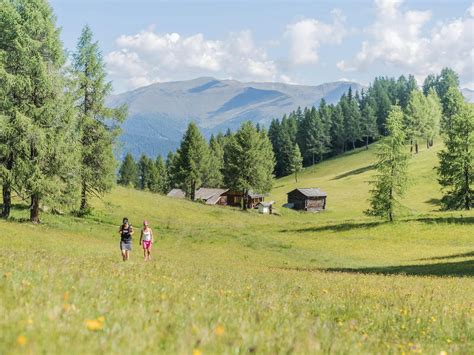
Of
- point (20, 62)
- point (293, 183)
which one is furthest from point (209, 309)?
point (293, 183)

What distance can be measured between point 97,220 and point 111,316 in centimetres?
4319

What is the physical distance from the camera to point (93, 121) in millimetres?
44875

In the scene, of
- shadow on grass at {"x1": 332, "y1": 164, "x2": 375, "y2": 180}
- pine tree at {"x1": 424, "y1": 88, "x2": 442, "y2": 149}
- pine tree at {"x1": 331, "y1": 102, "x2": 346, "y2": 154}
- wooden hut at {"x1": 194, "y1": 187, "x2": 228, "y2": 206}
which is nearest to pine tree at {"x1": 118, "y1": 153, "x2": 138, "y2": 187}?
wooden hut at {"x1": 194, "y1": 187, "x2": 228, "y2": 206}

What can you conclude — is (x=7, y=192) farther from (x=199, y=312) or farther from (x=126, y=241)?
(x=199, y=312)

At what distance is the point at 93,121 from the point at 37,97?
10.4 m

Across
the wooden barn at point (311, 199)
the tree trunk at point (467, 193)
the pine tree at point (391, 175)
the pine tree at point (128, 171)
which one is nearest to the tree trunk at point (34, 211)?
the pine tree at point (391, 175)

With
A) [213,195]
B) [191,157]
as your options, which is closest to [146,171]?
[213,195]

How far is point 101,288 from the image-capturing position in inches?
294

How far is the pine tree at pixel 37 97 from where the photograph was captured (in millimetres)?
33250

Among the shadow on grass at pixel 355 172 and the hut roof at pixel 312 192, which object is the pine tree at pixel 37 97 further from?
the shadow on grass at pixel 355 172

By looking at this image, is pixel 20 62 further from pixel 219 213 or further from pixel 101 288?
pixel 219 213

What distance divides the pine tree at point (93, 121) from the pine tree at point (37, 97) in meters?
8.57

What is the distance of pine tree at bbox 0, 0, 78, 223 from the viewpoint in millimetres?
33250

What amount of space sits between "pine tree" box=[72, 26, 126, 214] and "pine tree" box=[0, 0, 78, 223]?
857 centimetres
